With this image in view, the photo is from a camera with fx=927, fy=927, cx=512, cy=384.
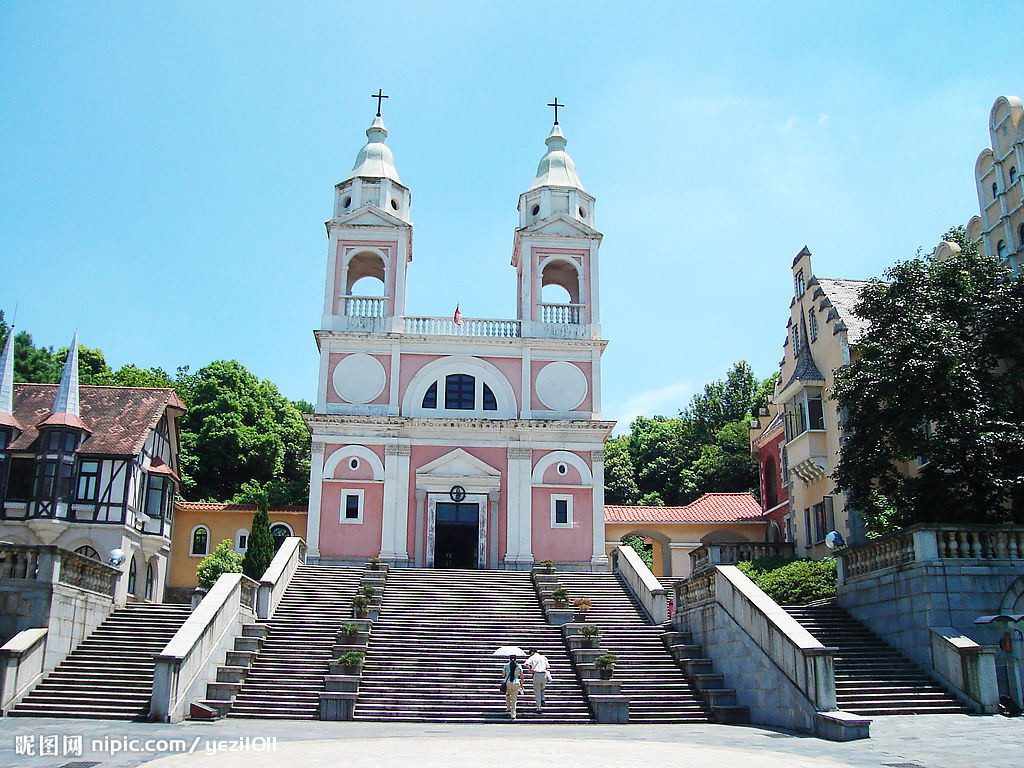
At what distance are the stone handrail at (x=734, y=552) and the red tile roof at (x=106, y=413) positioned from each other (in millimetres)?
21791

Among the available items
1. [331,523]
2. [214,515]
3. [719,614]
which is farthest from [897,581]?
[214,515]

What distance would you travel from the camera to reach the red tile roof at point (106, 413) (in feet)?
119

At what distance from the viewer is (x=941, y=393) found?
2128 centimetres

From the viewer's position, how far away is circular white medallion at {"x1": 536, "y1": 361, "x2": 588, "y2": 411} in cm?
3741

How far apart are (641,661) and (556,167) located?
1016 inches

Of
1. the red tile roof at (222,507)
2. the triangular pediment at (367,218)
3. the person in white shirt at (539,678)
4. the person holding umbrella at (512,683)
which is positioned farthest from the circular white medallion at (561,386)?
the person holding umbrella at (512,683)

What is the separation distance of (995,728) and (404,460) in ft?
79.1

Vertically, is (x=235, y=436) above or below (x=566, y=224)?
below

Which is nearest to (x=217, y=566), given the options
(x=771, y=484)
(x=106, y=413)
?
(x=106, y=413)

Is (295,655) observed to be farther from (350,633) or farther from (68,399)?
(68,399)

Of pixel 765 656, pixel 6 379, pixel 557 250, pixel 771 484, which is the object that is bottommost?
pixel 765 656

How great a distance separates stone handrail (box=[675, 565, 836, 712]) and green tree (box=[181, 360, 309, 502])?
34.5 m

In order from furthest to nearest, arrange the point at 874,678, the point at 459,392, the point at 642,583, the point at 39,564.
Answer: the point at 459,392 → the point at 642,583 → the point at 39,564 → the point at 874,678

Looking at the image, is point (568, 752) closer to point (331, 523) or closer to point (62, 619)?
point (62, 619)
